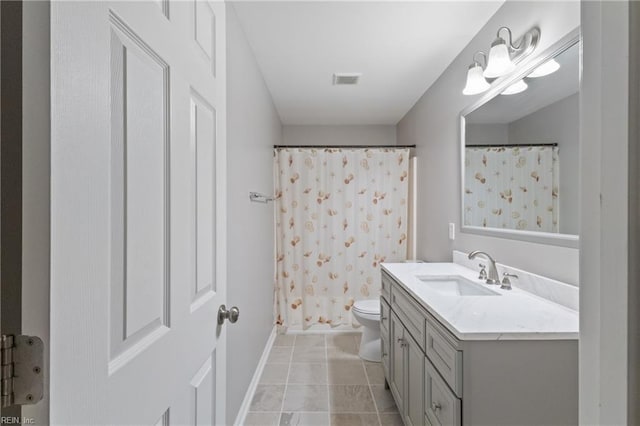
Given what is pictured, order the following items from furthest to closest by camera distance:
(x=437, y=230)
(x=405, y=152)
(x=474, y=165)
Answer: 1. (x=405, y=152)
2. (x=437, y=230)
3. (x=474, y=165)

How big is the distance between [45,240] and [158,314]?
12.4 inches

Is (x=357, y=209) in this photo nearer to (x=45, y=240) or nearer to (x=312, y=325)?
(x=312, y=325)

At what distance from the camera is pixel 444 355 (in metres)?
1.14

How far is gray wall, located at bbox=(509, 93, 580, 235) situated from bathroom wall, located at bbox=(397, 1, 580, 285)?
0.16 metres

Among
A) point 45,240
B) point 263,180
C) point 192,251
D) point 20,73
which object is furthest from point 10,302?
point 263,180

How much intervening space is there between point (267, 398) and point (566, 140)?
7.19 feet

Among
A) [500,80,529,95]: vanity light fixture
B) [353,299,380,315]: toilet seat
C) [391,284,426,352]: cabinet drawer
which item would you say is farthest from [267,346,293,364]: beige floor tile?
[500,80,529,95]: vanity light fixture

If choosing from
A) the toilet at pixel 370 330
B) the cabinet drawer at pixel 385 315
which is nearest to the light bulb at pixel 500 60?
the cabinet drawer at pixel 385 315

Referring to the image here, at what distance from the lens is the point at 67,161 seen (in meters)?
0.39

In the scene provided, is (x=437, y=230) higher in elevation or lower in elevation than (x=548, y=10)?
lower

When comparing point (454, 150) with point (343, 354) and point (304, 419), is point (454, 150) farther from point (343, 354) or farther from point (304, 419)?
point (304, 419)

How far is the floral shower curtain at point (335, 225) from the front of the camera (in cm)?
332

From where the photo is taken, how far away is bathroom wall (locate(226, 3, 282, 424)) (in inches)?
66.9

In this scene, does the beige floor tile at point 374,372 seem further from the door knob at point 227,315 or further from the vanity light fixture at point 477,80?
the vanity light fixture at point 477,80
